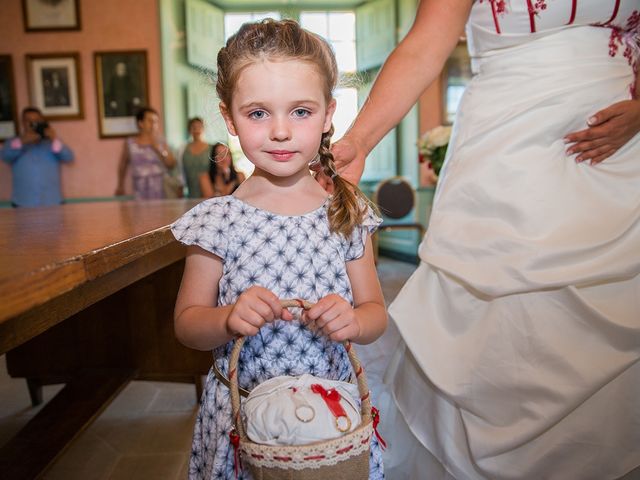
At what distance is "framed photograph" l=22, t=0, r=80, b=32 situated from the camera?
716 centimetres

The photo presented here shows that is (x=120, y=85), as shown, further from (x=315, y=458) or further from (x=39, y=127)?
(x=315, y=458)

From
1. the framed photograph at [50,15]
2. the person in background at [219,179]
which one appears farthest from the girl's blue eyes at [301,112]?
the framed photograph at [50,15]

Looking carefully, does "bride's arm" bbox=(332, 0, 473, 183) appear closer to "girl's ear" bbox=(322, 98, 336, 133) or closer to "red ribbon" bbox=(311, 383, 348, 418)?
"girl's ear" bbox=(322, 98, 336, 133)

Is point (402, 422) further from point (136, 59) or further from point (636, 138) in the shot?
point (136, 59)

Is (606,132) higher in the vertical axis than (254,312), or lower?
higher

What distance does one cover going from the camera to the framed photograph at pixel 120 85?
23.6 ft

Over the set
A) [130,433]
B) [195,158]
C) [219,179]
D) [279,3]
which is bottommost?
[130,433]

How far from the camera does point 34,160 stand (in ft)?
23.1

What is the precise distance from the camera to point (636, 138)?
A: 1501 mm

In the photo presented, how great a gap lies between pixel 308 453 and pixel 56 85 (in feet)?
25.6

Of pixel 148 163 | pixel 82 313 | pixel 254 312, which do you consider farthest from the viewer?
pixel 148 163

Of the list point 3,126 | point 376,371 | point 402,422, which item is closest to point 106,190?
point 3,126

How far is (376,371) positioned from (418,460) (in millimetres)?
1789

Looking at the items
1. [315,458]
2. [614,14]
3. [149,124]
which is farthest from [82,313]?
[149,124]
